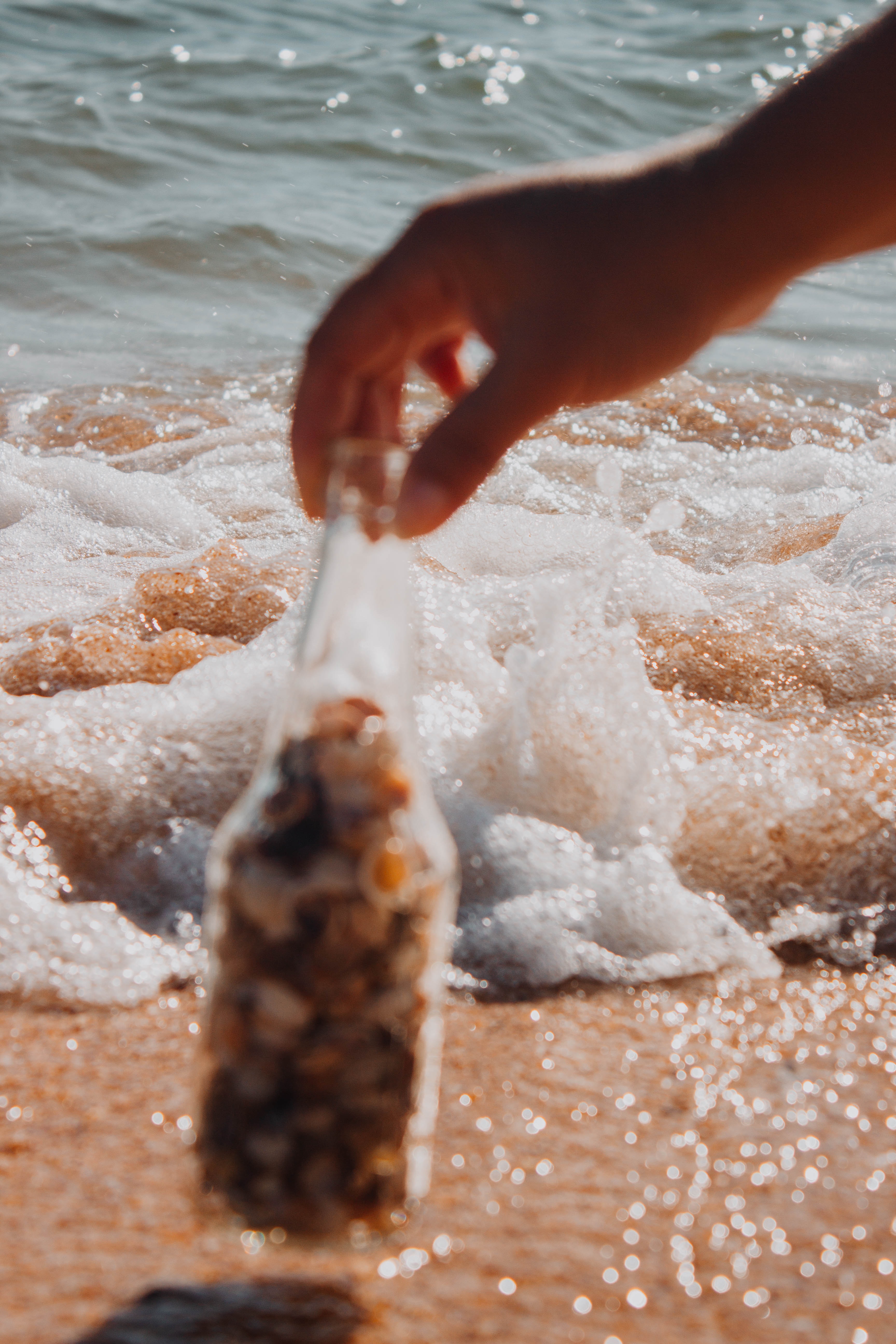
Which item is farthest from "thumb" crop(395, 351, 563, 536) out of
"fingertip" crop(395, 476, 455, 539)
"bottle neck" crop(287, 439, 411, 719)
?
"bottle neck" crop(287, 439, 411, 719)

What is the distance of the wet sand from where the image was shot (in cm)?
91

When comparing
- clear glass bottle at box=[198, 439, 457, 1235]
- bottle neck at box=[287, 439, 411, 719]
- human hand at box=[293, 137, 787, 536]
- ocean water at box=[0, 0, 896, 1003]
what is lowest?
ocean water at box=[0, 0, 896, 1003]

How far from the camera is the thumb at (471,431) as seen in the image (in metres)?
1.03

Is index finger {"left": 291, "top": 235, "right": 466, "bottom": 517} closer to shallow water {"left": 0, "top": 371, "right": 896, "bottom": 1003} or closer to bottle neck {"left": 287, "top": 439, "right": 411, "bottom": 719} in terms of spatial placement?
bottle neck {"left": 287, "top": 439, "right": 411, "bottom": 719}

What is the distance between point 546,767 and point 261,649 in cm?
54

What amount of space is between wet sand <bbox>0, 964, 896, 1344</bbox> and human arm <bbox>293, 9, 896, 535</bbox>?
0.60 metres

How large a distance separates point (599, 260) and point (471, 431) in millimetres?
189

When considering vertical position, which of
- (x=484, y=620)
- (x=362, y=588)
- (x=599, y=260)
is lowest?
(x=484, y=620)

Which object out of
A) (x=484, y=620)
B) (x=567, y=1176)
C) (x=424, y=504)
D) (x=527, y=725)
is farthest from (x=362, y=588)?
(x=484, y=620)

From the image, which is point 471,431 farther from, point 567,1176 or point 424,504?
point 567,1176

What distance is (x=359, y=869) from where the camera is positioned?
0.73 meters

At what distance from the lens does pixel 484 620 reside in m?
2.11

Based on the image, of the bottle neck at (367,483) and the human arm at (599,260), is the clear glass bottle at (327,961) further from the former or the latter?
the human arm at (599,260)

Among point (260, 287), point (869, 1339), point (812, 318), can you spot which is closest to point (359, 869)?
point (869, 1339)
